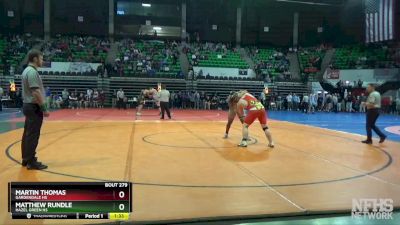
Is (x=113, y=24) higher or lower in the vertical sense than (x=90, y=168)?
higher

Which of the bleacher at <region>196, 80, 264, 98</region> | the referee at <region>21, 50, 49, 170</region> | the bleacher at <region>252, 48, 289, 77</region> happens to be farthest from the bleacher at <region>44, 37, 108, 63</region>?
the referee at <region>21, 50, 49, 170</region>

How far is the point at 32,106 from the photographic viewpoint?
220 inches

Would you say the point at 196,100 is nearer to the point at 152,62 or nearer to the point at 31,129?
the point at 152,62

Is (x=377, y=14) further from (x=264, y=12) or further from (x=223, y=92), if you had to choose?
(x=264, y=12)

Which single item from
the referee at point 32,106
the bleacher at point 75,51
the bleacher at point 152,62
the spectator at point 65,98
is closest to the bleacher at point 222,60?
the bleacher at point 152,62

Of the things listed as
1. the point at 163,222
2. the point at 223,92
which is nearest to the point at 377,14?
the point at 223,92

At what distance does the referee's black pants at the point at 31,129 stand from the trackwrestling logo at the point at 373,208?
446 centimetres

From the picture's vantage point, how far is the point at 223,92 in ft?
94.1

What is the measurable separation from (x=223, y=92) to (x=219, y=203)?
81.2 feet

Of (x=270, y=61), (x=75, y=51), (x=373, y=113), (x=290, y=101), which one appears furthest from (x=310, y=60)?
(x=373, y=113)

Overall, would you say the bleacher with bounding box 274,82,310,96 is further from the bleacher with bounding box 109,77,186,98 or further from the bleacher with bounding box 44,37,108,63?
the bleacher with bounding box 44,37,108,63

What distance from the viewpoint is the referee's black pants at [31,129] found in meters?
5.57
